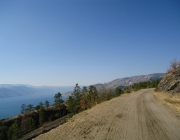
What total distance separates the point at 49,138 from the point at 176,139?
20.1 ft

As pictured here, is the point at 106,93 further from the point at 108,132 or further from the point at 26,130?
the point at 26,130

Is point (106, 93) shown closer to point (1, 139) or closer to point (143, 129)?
point (143, 129)

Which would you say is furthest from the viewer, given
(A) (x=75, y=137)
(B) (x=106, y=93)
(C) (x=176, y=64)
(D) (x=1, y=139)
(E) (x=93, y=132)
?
(D) (x=1, y=139)

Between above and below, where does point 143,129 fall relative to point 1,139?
above

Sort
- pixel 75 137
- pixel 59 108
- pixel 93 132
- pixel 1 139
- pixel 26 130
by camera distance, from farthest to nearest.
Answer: pixel 59 108
pixel 26 130
pixel 1 139
pixel 93 132
pixel 75 137

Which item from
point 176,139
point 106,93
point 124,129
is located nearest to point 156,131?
point 176,139

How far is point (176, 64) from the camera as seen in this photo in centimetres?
3306

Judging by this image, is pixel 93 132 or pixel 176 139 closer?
pixel 176 139

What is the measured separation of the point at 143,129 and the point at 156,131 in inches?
26.1

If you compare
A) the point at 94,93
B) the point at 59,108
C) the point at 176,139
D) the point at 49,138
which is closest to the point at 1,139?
the point at 59,108

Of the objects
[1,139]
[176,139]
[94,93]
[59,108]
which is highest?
[94,93]

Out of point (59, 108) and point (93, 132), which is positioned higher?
point (93, 132)

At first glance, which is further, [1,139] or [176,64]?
[1,139]

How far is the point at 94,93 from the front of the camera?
101 ft
